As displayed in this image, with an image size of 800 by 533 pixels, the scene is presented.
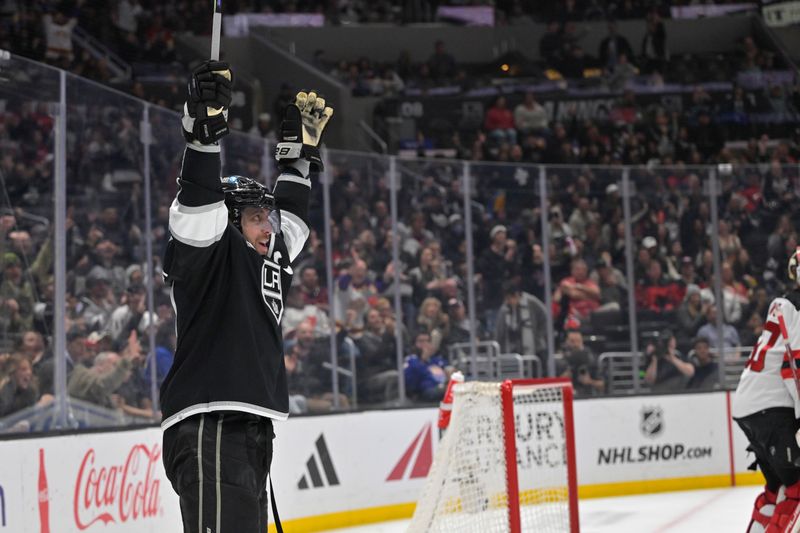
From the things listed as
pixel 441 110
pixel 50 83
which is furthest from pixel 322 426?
pixel 441 110

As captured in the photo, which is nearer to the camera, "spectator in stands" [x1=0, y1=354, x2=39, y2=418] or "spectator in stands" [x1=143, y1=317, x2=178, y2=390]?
"spectator in stands" [x1=0, y1=354, x2=39, y2=418]

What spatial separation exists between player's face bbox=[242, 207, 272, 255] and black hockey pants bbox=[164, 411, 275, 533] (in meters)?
0.48

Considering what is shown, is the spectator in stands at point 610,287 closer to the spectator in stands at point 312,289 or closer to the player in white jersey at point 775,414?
the spectator in stands at point 312,289

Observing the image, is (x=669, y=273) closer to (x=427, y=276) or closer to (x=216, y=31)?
(x=427, y=276)

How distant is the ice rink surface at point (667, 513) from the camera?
797 centimetres

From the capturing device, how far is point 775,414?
18.0 feet

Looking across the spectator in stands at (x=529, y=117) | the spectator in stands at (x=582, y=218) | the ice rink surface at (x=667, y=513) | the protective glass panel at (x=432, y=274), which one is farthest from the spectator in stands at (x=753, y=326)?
the spectator in stands at (x=529, y=117)

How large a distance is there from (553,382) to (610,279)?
3886 millimetres

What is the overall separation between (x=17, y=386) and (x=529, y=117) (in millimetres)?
10377

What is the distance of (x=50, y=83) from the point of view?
6207 millimetres

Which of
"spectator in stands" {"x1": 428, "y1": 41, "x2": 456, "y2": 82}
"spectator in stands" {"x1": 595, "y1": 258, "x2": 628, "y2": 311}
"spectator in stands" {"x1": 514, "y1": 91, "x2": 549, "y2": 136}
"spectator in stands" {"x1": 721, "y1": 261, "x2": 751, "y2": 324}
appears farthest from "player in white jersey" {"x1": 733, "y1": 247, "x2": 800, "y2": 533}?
"spectator in stands" {"x1": 428, "y1": 41, "x2": 456, "y2": 82}

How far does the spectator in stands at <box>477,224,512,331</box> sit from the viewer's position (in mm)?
9734

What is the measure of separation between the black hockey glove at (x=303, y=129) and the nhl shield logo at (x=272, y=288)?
544 millimetres

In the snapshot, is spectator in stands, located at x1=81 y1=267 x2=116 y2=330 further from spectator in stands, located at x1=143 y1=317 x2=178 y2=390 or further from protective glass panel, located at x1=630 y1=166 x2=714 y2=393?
protective glass panel, located at x1=630 y1=166 x2=714 y2=393
